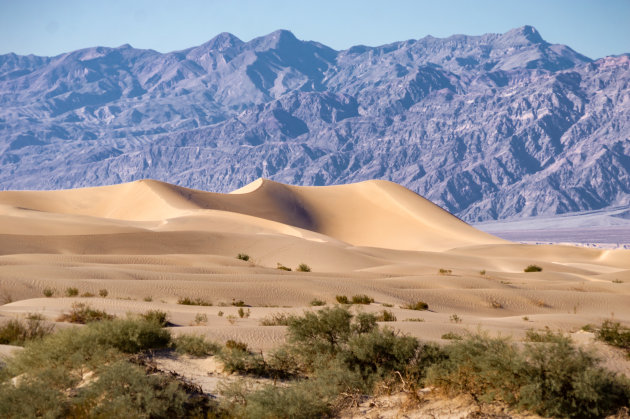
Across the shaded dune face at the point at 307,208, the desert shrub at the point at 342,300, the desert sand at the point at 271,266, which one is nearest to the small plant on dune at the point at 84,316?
the desert sand at the point at 271,266

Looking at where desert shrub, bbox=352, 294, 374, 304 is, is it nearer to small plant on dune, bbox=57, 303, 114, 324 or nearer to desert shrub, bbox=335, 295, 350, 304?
desert shrub, bbox=335, 295, 350, 304

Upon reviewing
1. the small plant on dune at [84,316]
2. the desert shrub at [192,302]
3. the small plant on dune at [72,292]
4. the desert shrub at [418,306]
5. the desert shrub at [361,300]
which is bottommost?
the desert shrub at [418,306]

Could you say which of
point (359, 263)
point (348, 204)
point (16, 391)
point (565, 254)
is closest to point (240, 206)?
point (348, 204)

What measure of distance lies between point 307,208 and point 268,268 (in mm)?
54079

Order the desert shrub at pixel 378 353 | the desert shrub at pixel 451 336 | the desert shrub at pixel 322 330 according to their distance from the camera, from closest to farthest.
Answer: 1. the desert shrub at pixel 378 353
2. the desert shrub at pixel 451 336
3. the desert shrub at pixel 322 330

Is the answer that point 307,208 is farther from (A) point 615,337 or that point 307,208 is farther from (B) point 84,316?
(A) point 615,337

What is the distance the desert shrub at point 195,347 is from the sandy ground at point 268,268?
22.9 inches

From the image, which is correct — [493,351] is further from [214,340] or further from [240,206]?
[240,206]

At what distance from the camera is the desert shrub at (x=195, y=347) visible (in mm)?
12797

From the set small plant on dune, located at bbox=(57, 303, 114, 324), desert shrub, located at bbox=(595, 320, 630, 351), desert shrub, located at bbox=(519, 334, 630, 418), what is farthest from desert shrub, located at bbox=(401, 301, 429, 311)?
desert shrub, located at bbox=(519, 334, 630, 418)

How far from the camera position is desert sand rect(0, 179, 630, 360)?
21.5 metres

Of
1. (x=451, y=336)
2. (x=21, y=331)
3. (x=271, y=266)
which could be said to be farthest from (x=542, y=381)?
(x=271, y=266)

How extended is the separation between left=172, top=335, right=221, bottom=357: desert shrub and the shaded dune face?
58.7 meters

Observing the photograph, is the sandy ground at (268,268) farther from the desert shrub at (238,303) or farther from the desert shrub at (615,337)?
the desert shrub at (615,337)
